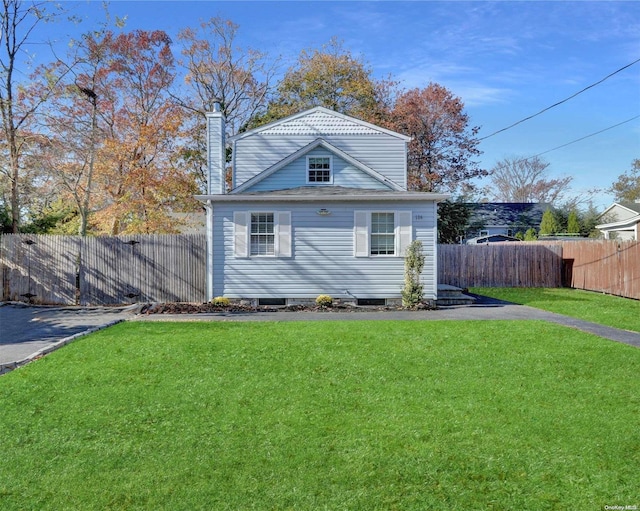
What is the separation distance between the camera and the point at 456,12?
1441 cm

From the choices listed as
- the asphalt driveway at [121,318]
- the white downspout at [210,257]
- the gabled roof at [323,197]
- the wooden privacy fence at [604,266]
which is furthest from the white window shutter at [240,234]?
the wooden privacy fence at [604,266]

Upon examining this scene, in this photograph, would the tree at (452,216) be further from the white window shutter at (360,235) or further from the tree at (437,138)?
the white window shutter at (360,235)

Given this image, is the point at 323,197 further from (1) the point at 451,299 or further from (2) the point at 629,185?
(2) the point at 629,185

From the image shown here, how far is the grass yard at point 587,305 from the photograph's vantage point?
1083 cm

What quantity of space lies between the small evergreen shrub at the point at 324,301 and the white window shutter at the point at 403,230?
96.0 inches

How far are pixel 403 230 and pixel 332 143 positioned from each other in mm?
4309

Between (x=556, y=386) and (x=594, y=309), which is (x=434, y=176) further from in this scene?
(x=556, y=386)

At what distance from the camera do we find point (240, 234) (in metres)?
13.6

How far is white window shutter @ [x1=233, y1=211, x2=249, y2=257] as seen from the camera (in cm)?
1362

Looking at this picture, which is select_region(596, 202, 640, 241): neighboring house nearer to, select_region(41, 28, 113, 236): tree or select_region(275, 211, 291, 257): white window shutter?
select_region(275, 211, 291, 257): white window shutter

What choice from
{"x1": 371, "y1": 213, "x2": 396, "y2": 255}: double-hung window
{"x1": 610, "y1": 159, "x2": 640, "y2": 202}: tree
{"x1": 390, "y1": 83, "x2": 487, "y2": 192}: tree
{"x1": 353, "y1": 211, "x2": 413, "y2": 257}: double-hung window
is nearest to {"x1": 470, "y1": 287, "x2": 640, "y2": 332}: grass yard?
{"x1": 353, "y1": 211, "x2": 413, "y2": 257}: double-hung window

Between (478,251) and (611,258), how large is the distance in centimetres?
566

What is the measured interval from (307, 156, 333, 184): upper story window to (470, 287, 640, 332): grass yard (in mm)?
7228

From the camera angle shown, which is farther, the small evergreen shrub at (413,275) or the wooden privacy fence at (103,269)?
the wooden privacy fence at (103,269)
